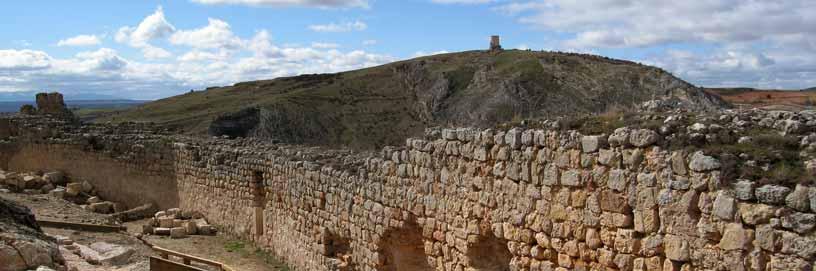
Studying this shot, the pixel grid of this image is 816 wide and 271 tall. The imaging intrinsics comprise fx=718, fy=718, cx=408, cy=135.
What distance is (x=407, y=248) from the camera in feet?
29.9

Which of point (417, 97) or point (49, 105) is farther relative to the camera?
point (417, 97)

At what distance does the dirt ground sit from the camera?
1209 cm

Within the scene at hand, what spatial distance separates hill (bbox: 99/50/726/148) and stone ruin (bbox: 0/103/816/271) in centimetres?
2435

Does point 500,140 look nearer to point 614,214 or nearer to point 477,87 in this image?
point 614,214

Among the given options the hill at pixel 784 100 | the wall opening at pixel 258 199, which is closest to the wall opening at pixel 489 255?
the hill at pixel 784 100

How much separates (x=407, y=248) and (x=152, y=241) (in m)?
7.42

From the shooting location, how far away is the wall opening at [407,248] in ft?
29.5

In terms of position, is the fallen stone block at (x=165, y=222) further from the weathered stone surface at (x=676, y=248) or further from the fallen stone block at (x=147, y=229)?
the weathered stone surface at (x=676, y=248)

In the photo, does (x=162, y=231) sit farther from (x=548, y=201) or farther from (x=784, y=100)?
(x=784, y=100)

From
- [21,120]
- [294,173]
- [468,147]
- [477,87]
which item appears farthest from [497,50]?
[468,147]

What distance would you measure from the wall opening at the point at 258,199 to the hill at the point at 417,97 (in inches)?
872

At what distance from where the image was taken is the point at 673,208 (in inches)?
201

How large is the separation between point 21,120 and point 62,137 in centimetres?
185

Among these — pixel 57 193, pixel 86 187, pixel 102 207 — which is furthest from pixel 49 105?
pixel 102 207
